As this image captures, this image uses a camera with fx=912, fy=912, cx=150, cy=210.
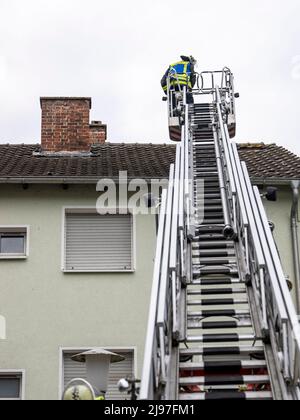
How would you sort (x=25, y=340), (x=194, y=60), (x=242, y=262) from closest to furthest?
(x=242, y=262) < (x=25, y=340) < (x=194, y=60)

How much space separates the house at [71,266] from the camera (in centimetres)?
1388

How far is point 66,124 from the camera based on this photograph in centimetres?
1841

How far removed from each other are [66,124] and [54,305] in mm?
5266

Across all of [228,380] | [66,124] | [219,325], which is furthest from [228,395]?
[66,124]

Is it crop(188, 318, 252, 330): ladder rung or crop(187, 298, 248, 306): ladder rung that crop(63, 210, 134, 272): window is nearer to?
crop(187, 298, 248, 306): ladder rung

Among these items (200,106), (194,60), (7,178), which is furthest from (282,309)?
(194,60)

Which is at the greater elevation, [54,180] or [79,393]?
[54,180]

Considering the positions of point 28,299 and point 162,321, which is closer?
point 162,321

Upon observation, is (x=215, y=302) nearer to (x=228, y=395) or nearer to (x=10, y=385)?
(x=228, y=395)

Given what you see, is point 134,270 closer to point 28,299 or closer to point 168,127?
point 28,299

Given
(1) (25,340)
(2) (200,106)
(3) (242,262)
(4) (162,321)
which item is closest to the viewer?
(4) (162,321)

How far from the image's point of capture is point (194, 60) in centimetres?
1933

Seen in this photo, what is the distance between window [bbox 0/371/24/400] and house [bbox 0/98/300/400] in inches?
0.6

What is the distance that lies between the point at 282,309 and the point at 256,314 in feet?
3.75
